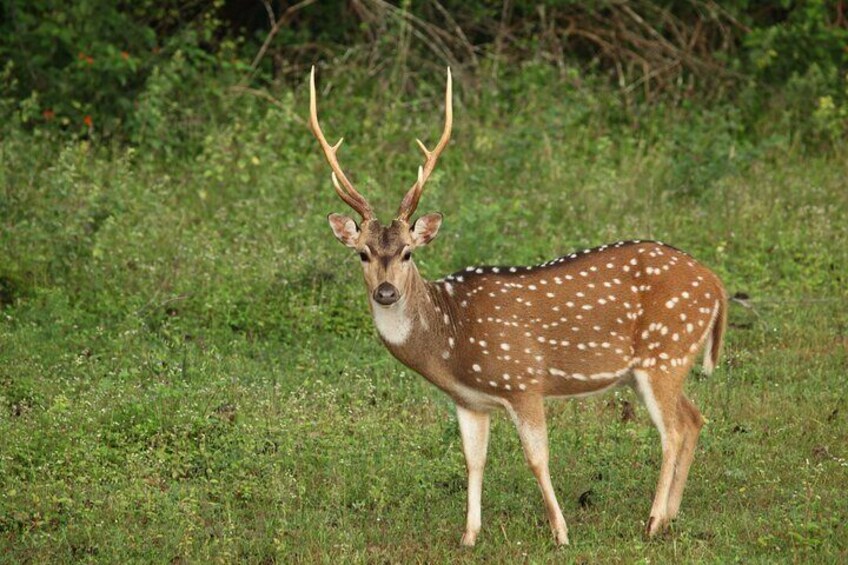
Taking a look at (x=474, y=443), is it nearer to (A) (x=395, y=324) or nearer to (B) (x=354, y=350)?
(A) (x=395, y=324)

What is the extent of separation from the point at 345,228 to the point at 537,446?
142cm

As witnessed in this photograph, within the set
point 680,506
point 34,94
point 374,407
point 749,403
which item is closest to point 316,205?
point 34,94

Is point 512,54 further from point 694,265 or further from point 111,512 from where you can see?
point 111,512

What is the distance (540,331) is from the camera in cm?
736

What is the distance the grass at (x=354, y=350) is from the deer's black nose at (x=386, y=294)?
1.09m

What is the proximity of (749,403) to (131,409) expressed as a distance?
3.50 m

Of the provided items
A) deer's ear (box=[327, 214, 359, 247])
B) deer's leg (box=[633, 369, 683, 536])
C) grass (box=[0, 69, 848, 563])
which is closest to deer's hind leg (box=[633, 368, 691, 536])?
deer's leg (box=[633, 369, 683, 536])

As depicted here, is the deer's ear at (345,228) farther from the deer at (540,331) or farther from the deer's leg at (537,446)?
the deer's leg at (537,446)

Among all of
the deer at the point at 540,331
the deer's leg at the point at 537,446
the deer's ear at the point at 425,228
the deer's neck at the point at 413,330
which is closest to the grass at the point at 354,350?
the deer's leg at the point at 537,446

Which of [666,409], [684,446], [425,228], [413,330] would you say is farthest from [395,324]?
[684,446]

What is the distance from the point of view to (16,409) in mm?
8297

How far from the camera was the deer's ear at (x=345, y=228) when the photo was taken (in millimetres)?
7398

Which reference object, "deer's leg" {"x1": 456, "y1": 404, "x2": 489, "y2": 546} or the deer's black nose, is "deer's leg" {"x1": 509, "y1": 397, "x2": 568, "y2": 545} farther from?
the deer's black nose

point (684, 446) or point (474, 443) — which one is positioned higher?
point (474, 443)
